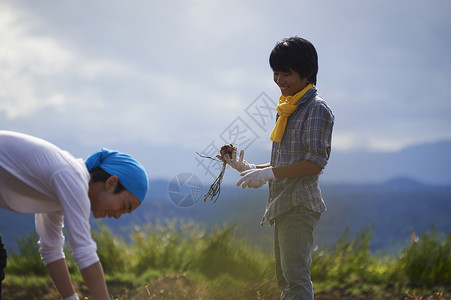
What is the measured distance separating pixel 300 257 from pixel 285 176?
1.36ft

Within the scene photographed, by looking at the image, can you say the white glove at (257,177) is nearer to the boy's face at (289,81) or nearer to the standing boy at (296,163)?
the standing boy at (296,163)

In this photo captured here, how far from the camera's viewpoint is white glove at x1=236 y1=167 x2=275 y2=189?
246cm

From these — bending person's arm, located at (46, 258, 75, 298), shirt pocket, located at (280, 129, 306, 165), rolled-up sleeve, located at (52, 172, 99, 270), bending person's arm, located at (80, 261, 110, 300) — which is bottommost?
bending person's arm, located at (46, 258, 75, 298)

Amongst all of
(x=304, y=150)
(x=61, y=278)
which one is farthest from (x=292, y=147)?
(x=61, y=278)

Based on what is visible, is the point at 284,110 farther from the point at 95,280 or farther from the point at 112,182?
the point at 95,280

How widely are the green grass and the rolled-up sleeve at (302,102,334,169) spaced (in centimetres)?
195

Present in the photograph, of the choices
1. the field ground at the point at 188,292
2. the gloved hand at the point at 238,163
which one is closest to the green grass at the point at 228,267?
the field ground at the point at 188,292

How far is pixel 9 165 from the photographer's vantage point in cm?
192

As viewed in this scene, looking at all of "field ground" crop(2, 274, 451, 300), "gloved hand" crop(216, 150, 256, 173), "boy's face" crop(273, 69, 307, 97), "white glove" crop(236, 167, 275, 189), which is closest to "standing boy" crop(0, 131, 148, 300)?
"white glove" crop(236, 167, 275, 189)

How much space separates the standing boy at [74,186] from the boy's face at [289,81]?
95 centimetres

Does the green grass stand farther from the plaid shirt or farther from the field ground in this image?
the plaid shirt

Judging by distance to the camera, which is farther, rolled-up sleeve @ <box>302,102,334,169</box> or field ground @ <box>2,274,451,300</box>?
field ground @ <box>2,274,451,300</box>

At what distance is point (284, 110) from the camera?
2.60 m

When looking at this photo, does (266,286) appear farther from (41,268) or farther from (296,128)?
(41,268)
